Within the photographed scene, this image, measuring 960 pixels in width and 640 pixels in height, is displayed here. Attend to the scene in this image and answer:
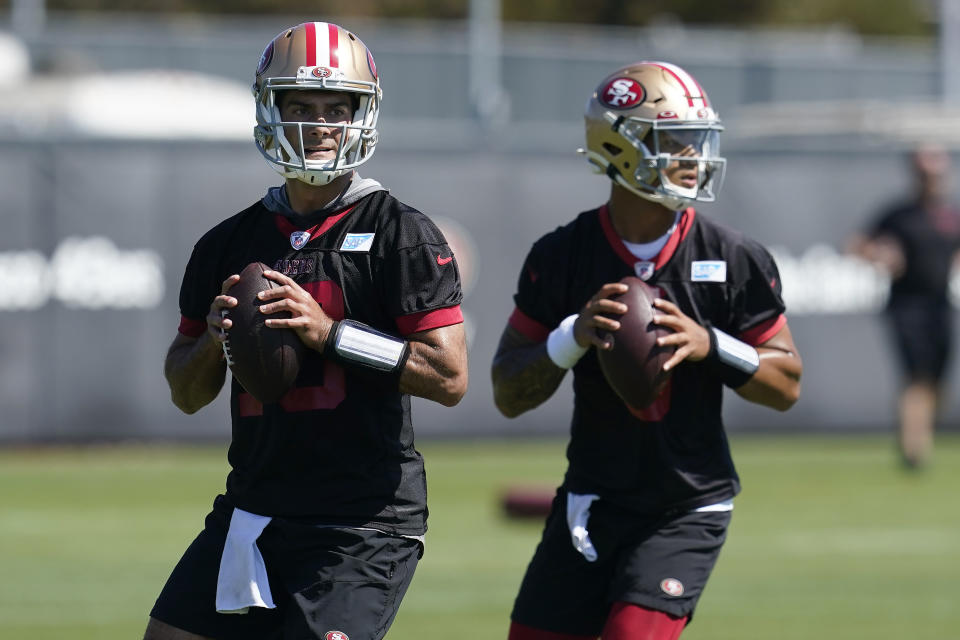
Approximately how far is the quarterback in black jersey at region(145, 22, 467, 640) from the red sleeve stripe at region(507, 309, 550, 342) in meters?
0.88

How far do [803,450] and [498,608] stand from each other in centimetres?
702

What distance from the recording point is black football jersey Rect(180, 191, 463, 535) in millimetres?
4734

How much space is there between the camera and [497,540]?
34.1 ft

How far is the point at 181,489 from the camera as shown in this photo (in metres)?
12.5

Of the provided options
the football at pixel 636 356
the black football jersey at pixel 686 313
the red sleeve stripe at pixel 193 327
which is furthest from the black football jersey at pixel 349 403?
the black football jersey at pixel 686 313

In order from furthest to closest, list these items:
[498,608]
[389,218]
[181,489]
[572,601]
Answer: [181,489], [498,608], [572,601], [389,218]

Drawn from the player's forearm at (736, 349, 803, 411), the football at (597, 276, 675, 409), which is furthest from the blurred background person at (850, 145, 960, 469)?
the football at (597, 276, 675, 409)

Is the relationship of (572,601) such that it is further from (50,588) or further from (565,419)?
(565,419)

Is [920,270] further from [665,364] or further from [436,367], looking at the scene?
[436,367]

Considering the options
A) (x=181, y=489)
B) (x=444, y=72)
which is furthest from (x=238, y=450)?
(x=444, y=72)

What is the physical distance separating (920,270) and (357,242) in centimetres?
950

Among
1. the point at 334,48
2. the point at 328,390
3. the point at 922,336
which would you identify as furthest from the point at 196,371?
the point at 922,336

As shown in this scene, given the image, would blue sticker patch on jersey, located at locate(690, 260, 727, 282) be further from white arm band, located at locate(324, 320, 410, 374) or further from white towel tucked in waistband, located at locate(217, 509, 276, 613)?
white towel tucked in waistband, located at locate(217, 509, 276, 613)

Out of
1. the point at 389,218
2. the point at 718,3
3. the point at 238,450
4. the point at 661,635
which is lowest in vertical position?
the point at 661,635
